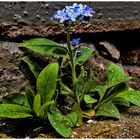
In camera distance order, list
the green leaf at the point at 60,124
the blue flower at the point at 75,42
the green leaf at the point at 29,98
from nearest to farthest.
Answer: the green leaf at the point at 60,124
the green leaf at the point at 29,98
the blue flower at the point at 75,42

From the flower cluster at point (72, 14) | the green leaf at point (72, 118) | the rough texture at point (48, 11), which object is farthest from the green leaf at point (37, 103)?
the rough texture at point (48, 11)

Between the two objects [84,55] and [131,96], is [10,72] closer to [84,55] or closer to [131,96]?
[84,55]

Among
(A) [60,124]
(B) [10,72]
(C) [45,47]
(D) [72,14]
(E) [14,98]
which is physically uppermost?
(D) [72,14]

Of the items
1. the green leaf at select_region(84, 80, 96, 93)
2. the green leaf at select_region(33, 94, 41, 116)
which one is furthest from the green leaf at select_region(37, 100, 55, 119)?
the green leaf at select_region(84, 80, 96, 93)

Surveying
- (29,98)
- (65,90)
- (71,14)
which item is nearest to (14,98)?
(29,98)

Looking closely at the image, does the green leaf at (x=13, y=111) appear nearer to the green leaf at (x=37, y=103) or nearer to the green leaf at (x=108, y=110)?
the green leaf at (x=37, y=103)

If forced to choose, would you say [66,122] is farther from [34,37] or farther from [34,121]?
[34,37]

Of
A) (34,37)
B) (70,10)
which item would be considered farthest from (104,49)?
(70,10)
